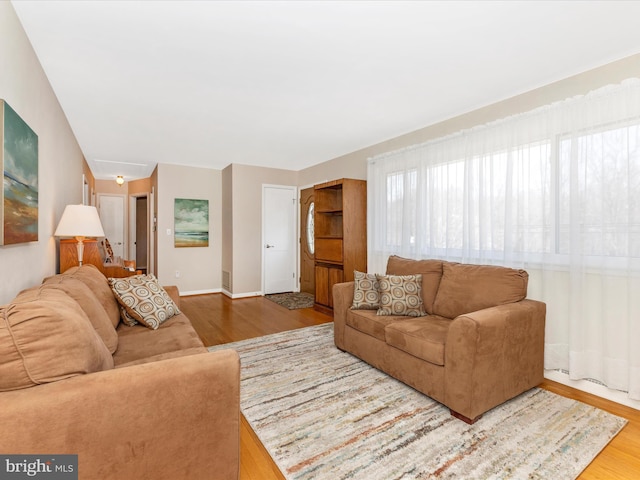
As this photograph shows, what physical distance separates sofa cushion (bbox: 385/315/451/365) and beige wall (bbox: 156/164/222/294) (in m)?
4.37

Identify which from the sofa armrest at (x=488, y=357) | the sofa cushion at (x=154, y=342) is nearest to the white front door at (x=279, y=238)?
the sofa cushion at (x=154, y=342)

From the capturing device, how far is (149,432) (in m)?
1.09

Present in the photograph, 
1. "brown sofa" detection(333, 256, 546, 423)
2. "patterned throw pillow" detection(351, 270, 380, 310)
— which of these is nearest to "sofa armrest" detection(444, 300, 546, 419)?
"brown sofa" detection(333, 256, 546, 423)

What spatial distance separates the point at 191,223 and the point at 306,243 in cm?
214

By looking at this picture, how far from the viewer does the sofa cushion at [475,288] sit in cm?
238

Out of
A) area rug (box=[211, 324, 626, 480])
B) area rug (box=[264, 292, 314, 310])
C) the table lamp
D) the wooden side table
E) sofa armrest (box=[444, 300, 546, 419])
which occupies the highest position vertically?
the table lamp

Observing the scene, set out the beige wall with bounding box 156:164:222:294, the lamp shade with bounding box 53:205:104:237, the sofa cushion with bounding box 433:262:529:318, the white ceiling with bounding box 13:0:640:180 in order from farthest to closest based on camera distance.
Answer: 1. the beige wall with bounding box 156:164:222:294
2. the lamp shade with bounding box 53:205:104:237
3. the sofa cushion with bounding box 433:262:529:318
4. the white ceiling with bounding box 13:0:640:180

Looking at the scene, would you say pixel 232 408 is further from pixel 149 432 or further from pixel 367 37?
pixel 367 37

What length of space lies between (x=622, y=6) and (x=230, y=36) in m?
2.24

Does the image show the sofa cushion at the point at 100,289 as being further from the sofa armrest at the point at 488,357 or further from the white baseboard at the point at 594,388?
the white baseboard at the point at 594,388

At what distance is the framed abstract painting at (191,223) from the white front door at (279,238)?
111cm

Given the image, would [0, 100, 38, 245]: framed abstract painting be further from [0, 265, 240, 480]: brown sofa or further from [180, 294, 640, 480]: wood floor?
[180, 294, 640, 480]: wood floor

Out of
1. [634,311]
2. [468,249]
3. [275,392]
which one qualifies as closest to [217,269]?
[275,392]

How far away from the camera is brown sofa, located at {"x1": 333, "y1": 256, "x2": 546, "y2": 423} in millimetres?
1942
